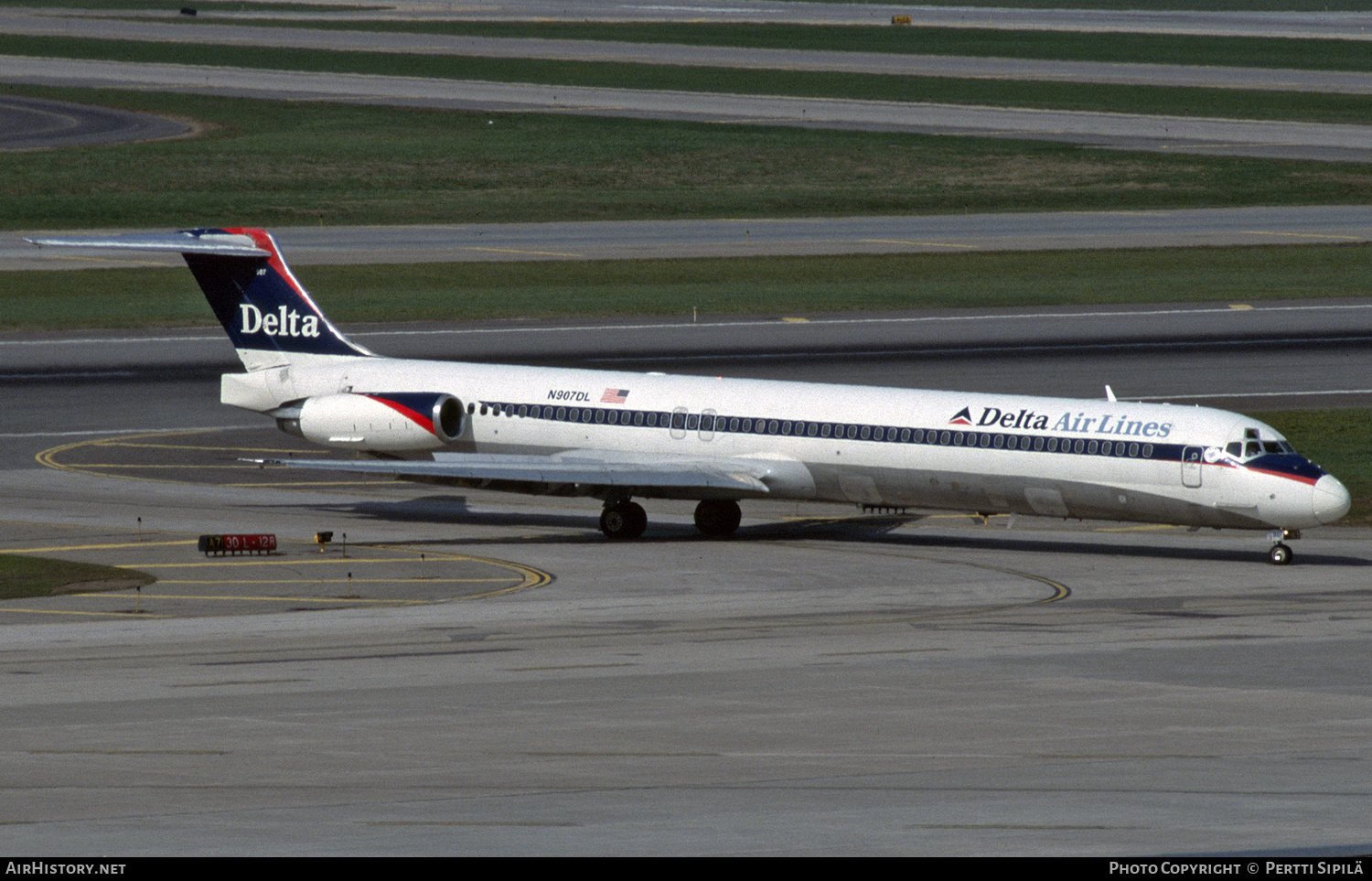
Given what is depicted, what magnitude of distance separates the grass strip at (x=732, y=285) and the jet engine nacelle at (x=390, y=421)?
96.2 ft

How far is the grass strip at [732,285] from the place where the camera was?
7862cm

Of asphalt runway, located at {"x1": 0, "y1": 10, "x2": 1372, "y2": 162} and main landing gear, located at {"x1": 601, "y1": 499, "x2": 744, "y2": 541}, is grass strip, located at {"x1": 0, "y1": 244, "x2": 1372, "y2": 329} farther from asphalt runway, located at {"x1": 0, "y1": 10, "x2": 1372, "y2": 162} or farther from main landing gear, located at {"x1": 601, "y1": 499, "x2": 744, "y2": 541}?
main landing gear, located at {"x1": 601, "y1": 499, "x2": 744, "y2": 541}

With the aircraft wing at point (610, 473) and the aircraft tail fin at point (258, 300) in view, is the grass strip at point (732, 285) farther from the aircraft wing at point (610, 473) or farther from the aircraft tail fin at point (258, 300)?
the aircraft wing at point (610, 473)

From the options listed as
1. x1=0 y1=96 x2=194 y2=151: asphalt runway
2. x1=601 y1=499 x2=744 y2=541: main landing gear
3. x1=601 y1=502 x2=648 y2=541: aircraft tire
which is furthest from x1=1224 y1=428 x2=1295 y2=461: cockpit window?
x1=0 y1=96 x2=194 y2=151: asphalt runway

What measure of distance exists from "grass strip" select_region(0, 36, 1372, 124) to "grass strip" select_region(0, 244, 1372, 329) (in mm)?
43646

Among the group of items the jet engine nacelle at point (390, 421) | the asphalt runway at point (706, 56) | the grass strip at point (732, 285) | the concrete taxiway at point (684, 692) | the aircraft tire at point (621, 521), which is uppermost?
the asphalt runway at point (706, 56)

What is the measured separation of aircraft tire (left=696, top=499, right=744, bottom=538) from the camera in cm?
4506

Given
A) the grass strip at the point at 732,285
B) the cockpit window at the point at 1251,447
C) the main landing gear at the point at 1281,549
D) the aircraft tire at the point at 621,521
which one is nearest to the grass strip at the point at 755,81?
the grass strip at the point at 732,285

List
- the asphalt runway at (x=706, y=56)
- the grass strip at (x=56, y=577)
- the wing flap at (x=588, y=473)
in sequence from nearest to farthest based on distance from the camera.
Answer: the grass strip at (x=56, y=577)
the wing flap at (x=588, y=473)
the asphalt runway at (x=706, y=56)

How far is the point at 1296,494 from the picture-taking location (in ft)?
131

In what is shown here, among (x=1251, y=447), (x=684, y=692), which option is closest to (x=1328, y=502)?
(x=1251, y=447)

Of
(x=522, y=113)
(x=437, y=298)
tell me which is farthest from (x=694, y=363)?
(x=522, y=113)

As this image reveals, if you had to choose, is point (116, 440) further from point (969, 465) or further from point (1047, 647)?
point (1047, 647)

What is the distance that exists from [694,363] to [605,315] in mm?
11482
